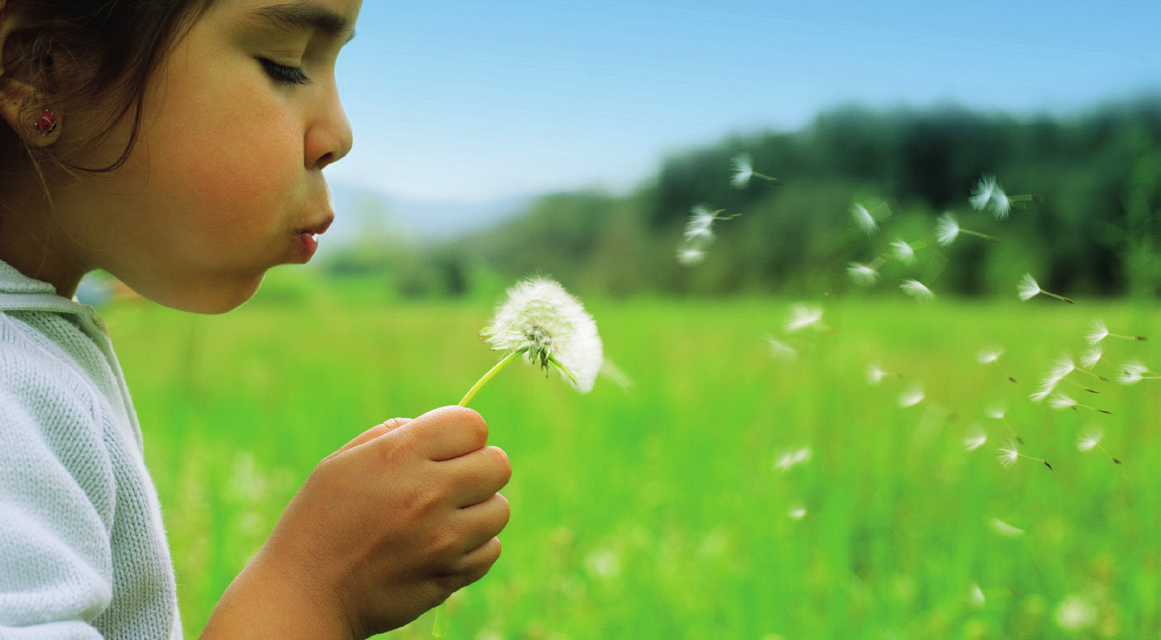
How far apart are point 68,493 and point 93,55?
0.32m

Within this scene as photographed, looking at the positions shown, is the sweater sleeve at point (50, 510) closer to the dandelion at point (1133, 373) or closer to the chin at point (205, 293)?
the chin at point (205, 293)

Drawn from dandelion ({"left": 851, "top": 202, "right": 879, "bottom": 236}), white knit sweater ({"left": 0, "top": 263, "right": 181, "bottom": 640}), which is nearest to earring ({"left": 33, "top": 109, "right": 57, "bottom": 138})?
white knit sweater ({"left": 0, "top": 263, "right": 181, "bottom": 640})

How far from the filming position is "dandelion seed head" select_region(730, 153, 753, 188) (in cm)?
71

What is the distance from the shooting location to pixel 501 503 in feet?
2.19

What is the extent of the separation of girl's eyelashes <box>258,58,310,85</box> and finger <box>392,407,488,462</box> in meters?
0.28

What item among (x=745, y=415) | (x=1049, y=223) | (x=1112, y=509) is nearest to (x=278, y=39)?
(x=1112, y=509)

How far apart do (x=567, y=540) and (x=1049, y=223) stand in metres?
1.88

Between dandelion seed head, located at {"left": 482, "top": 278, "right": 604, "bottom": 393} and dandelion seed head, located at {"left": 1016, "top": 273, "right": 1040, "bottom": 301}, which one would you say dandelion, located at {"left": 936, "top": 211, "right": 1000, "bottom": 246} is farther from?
dandelion seed head, located at {"left": 482, "top": 278, "right": 604, "bottom": 393}

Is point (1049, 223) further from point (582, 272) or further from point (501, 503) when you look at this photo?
point (501, 503)

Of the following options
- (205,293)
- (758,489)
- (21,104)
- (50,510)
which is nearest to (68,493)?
(50,510)

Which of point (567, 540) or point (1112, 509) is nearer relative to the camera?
point (567, 540)

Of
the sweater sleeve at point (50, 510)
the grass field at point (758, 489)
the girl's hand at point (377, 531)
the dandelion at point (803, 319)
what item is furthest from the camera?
the grass field at point (758, 489)

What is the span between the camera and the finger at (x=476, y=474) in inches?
24.8

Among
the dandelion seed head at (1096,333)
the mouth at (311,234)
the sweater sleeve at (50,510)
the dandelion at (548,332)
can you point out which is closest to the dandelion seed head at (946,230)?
the dandelion seed head at (1096,333)
